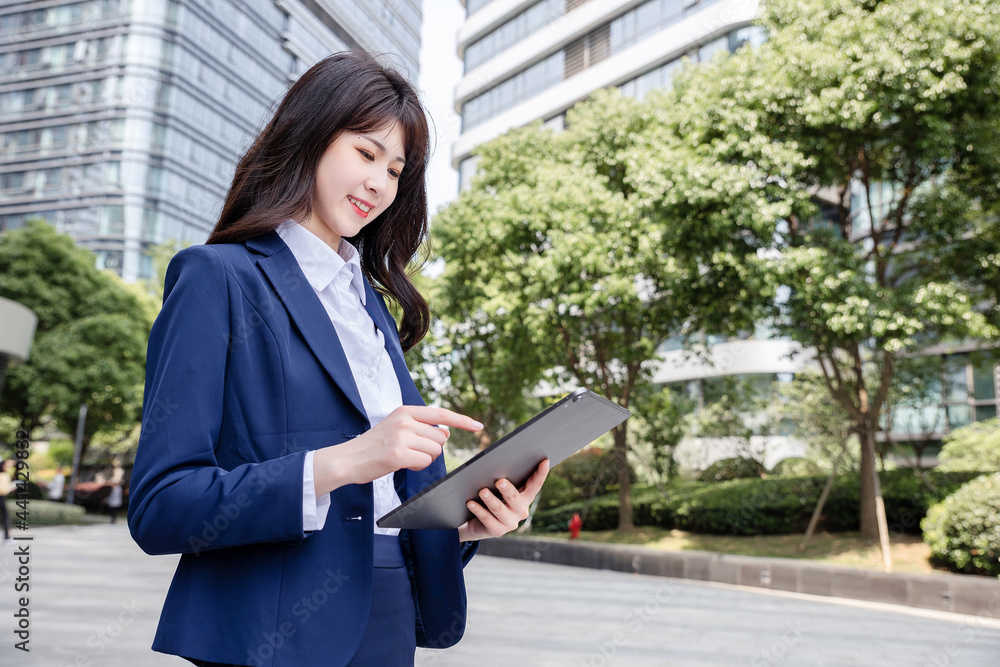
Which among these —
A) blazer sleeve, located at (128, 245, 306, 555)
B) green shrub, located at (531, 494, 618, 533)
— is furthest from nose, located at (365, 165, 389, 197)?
green shrub, located at (531, 494, 618, 533)

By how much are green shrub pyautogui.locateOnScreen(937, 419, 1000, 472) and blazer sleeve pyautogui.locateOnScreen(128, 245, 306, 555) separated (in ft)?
53.4

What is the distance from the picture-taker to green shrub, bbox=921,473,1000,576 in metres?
9.50

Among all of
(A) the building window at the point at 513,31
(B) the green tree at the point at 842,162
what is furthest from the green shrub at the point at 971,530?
(A) the building window at the point at 513,31

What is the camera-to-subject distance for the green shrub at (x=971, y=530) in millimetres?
9500

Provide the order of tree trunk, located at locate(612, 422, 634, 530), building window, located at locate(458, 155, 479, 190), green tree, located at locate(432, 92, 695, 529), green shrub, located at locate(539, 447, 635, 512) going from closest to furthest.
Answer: green tree, located at locate(432, 92, 695, 529) < tree trunk, located at locate(612, 422, 634, 530) < green shrub, located at locate(539, 447, 635, 512) < building window, located at locate(458, 155, 479, 190)

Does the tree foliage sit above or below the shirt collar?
above

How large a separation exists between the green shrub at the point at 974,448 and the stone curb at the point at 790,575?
582 cm

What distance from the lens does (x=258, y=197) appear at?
1.43m

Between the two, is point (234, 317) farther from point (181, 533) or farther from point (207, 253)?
point (181, 533)

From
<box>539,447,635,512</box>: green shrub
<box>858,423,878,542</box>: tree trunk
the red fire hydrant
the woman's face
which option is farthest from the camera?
<box>539,447,635,512</box>: green shrub

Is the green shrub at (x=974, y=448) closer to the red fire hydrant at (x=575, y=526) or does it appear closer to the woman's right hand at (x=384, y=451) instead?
the red fire hydrant at (x=575, y=526)

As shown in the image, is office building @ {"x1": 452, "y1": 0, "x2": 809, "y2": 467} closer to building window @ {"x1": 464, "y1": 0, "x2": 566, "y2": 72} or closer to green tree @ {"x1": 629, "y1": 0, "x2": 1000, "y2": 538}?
building window @ {"x1": 464, "y1": 0, "x2": 566, "y2": 72}

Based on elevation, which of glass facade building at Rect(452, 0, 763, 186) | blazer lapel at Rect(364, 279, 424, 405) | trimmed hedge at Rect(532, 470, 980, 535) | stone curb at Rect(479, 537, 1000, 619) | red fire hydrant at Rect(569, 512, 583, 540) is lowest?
stone curb at Rect(479, 537, 1000, 619)

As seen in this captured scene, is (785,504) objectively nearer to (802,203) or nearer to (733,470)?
(733,470)
